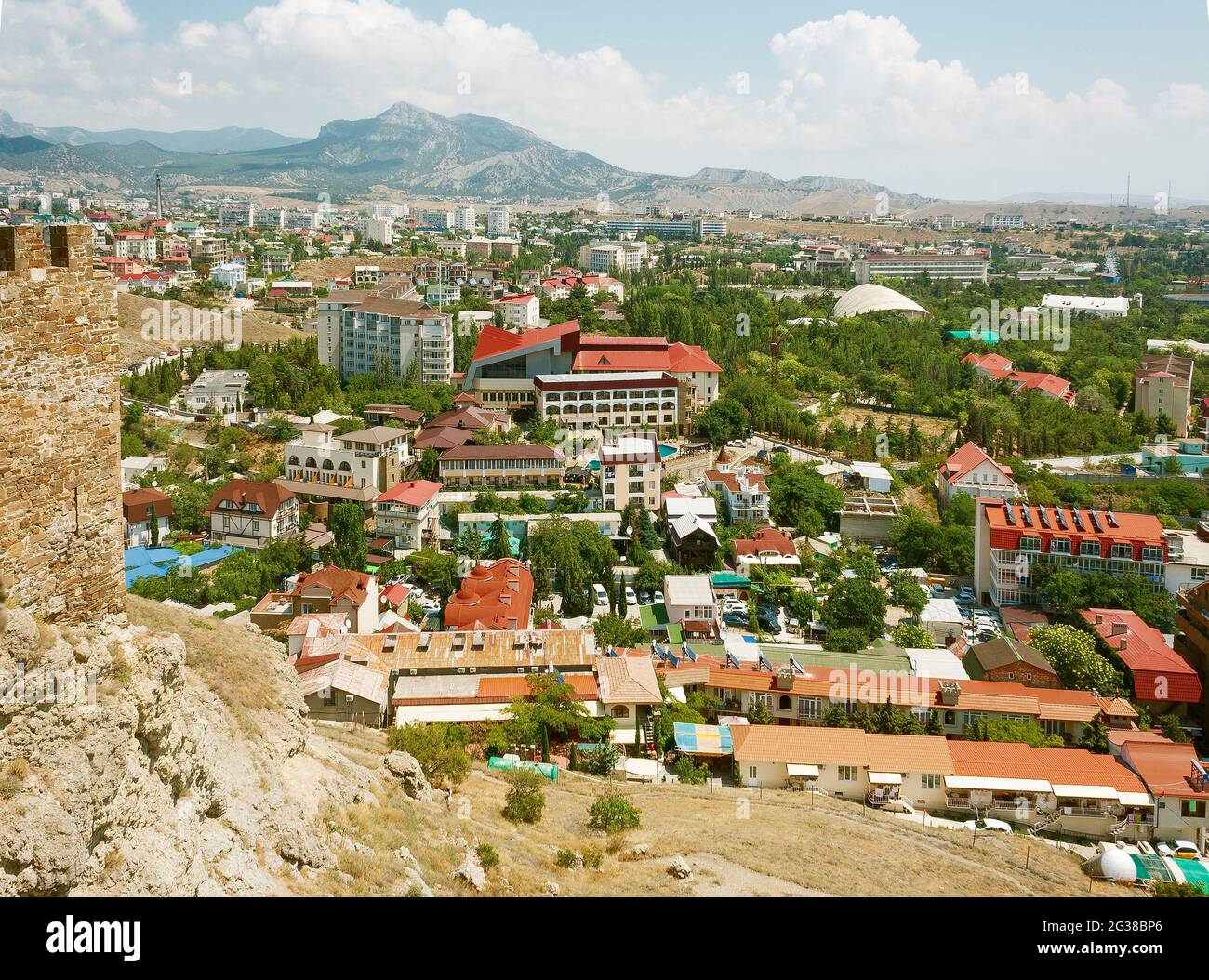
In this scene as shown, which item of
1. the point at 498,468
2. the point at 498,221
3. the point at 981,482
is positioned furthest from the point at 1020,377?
the point at 498,221

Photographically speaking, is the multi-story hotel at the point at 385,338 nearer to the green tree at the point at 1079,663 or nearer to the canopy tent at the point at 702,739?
the canopy tent at the point at 702,739

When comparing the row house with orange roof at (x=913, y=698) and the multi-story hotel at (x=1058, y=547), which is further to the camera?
the multi-story hotel at (x=1058, y=547)

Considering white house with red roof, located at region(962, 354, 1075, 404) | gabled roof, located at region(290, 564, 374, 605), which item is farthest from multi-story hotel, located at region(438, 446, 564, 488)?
white house with red roof, located at region(962, 354, 1075, 404)

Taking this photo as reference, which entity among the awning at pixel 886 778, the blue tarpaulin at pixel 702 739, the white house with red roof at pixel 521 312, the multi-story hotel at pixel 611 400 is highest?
the white house with red roof at pixel 521 312

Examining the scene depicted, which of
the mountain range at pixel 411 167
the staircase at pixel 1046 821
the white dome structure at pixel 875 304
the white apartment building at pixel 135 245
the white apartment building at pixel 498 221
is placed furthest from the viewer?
the mountain range at pixel 411 167

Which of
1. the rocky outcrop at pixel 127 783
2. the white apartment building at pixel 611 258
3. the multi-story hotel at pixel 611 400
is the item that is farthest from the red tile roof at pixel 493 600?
the white apartment building at pixel 611 258

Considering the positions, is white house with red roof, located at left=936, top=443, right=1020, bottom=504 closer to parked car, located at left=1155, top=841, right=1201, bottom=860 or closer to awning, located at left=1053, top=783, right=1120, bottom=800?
awning, located at left=1053, top=783, right=1120, bottom=800

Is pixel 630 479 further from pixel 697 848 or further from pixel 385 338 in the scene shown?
pixel 697 848

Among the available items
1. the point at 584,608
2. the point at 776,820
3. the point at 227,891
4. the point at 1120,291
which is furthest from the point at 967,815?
the point at 1120,291
